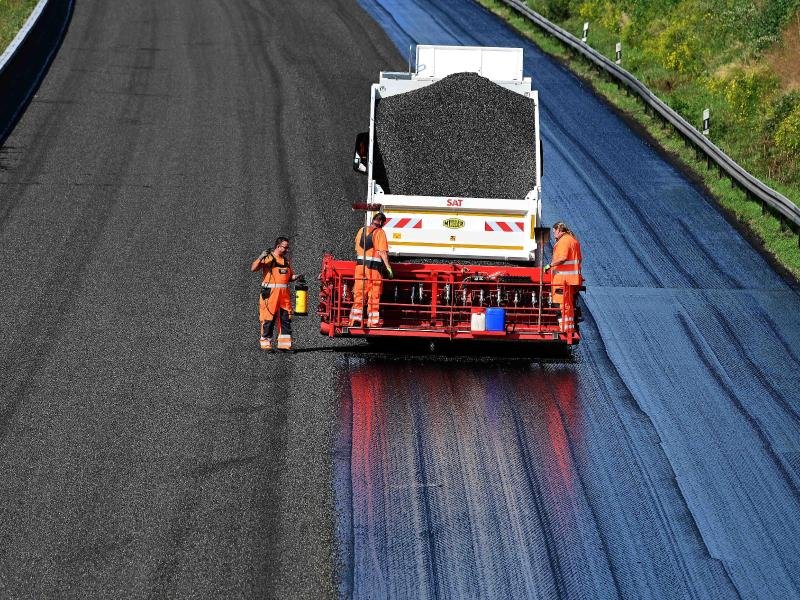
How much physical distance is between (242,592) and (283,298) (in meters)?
6.11

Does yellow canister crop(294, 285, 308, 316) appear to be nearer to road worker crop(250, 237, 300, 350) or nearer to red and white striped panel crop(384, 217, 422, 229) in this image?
road worker crop(250, 237, 300, 350)

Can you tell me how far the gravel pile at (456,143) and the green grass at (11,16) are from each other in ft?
47.8

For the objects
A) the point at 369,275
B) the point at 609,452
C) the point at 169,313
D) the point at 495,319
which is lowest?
the point at 169,313

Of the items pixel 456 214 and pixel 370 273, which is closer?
pixel 370 273

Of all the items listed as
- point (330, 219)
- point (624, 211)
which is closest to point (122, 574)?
point (330, 219)

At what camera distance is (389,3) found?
36625 millimetres

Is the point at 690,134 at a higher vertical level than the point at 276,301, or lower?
lower

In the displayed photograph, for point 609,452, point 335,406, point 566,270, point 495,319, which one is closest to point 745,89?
point 566,270

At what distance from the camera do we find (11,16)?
33406 mm

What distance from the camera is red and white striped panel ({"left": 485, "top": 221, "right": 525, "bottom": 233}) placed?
17172mm

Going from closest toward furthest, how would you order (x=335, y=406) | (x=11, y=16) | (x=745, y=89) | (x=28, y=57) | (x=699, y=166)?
(x=335, y=406)
(x=699, y=166)
(x=745, y=89)
(x=28, y=57)
(x=11, y=16)

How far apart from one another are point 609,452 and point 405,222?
5.00 meters

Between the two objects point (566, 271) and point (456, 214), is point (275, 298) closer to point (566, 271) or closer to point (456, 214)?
point (456, 214)

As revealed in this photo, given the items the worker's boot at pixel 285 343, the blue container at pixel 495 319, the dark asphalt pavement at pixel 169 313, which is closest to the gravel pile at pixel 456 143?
the dark asphalt pavement at pixel 169 313
